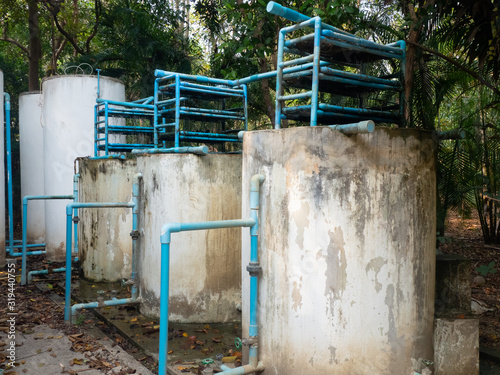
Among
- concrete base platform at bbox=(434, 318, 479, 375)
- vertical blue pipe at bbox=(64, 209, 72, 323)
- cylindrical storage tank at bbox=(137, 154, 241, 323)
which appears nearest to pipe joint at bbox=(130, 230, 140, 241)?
cylindrical storage tank at bbox=(137, 154, 241, 323)

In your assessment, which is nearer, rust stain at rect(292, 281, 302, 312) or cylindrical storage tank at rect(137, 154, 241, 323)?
rust stain at rect(292, 281, 302, 312)

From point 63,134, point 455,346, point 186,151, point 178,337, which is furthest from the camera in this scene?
point 63,134

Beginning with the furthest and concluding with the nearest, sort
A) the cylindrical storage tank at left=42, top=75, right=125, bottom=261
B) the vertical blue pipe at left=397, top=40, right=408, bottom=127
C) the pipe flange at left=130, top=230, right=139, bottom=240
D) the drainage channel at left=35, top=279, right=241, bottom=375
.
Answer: the cylindrical storage tank at left=42, top=75, right=125, bottom=261
the pipe flange at left=130, top=230, right=139, bottom=240
the drainage channel at left=35, top=279, right=241, bottom=375
the vertical blue pipe at left=397, top=40, right=408, bottom=127

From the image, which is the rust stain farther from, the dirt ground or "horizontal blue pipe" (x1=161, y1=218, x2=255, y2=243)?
the dirt ground

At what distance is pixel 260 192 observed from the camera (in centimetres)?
340

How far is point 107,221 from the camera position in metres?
6.88

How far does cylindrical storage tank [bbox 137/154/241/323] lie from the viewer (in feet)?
16.3

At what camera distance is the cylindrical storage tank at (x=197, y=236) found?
498 cm

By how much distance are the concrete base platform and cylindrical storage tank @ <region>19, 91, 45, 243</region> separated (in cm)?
869

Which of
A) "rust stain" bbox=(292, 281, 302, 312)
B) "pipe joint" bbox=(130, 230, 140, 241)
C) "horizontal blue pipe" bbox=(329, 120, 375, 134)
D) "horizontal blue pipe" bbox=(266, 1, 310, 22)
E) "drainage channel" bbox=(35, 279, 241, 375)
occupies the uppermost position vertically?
"horizontal blue pipe" bbox=(266, 1, 310, 22)

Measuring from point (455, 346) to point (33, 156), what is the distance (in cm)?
926

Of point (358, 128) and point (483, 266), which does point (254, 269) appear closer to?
point (358, 128)

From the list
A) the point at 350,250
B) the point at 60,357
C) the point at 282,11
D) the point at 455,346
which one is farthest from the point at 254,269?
the point at 60,357

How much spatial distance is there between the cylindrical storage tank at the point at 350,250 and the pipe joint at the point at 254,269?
118 mm
